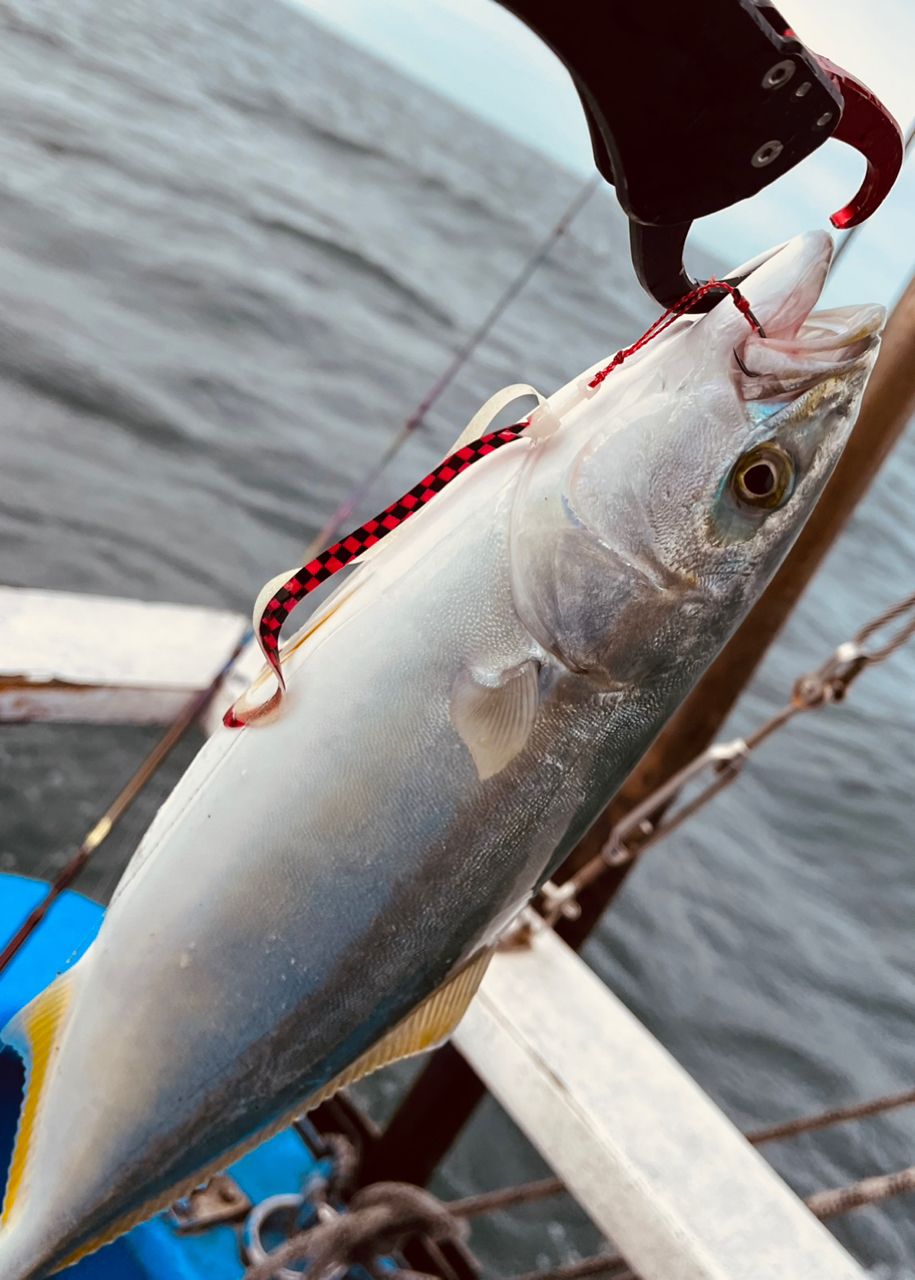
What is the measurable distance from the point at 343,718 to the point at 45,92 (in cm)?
1970

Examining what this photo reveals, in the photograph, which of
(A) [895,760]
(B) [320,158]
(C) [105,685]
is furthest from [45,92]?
(C) [105,685]

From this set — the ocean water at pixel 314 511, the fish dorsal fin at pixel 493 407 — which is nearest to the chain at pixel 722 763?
the fish dorsal fin at pixel 493 407

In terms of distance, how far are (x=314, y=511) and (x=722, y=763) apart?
704cm

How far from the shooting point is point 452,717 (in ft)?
4.07

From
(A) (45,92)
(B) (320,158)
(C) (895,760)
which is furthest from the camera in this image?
(B) (320,158)

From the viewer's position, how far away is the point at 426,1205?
263cm

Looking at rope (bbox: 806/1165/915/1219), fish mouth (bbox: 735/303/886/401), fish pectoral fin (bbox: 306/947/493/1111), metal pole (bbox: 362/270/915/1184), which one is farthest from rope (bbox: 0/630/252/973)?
rope (bbox: 806/1165/915/1219)

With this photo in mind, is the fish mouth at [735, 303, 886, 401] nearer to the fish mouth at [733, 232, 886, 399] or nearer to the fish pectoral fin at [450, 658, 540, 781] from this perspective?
the fish mouth at [733, 232, 886, 399]

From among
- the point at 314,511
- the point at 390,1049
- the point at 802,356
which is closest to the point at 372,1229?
the point at 390,1049

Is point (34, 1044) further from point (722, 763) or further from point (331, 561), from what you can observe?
point (722, 763)

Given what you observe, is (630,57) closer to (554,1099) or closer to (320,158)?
(554,1099)

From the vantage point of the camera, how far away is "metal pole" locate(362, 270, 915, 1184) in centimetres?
296

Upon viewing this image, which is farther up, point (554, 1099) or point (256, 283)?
point (554, 1099)

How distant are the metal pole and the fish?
5.45 feet
